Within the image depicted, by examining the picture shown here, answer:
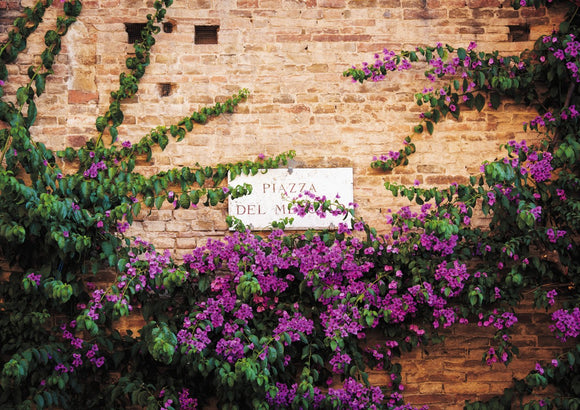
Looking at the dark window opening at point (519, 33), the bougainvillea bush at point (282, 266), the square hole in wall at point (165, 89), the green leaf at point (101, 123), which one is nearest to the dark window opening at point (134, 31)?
the bougainvillea bush at point (282, 266)

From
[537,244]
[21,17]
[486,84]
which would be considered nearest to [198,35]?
[21,17]

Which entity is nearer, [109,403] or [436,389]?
[109,403]

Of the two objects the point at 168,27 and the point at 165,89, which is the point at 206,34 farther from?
the point at 165,89

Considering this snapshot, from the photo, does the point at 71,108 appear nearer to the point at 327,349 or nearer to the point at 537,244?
the point at 327,349

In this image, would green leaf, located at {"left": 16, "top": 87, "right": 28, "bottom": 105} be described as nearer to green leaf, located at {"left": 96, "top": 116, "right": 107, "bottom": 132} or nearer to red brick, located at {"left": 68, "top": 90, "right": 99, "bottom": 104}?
red brick, located at {"left": 68, "top": 90, "right": 99, "bottom": 104}

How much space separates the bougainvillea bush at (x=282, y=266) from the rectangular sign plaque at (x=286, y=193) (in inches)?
3.3

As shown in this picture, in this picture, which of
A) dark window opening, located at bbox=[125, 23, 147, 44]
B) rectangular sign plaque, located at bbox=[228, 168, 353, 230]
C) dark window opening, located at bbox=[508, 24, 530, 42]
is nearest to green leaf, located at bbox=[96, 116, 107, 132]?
dark window opening, located at bbox=[125, 23, 147, 44]

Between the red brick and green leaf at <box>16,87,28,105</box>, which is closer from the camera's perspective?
green leaf at <box>16,87,28,105</box>

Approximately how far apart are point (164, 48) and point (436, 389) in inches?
123

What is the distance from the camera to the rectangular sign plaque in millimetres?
4688

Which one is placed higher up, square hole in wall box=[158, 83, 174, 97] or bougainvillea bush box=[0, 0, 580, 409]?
square hole in wall box=[158, 83, 174, 97]

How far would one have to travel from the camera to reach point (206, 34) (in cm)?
489

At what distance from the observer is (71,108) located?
15.6 ft

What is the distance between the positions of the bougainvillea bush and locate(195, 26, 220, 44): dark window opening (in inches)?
14.3
